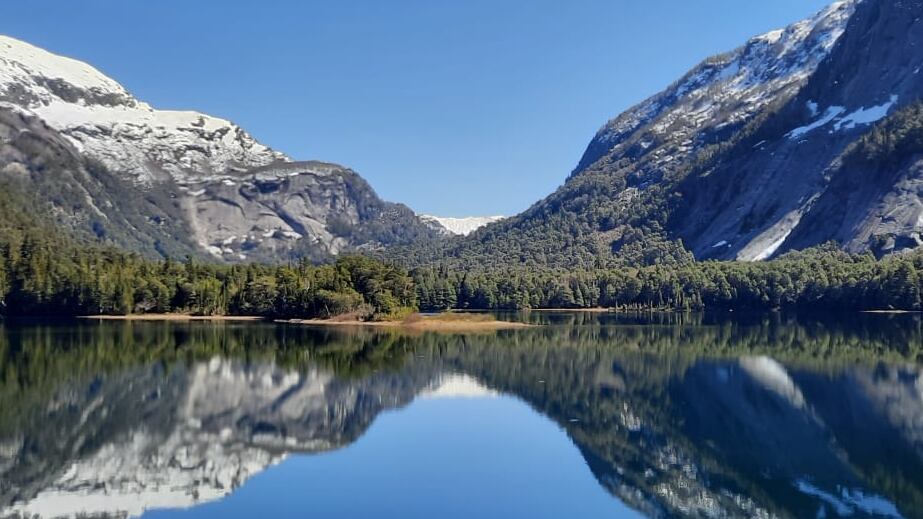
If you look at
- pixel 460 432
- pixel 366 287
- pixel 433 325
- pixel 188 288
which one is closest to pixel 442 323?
pixel 433 325

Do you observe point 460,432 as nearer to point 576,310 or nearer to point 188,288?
point 188,288

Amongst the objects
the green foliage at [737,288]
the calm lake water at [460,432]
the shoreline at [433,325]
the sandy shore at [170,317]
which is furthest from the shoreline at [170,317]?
the calm lake water at [460,432]

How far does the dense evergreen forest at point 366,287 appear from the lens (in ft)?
488

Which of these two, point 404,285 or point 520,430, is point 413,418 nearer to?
point 520,430

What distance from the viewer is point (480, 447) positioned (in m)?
47.2

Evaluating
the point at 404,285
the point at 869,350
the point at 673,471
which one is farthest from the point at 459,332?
the point at 673,471

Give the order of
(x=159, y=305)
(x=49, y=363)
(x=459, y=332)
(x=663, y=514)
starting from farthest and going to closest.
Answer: (x=159, y=305) < (x=459, y=332) < (x=49, y=363) < (x=663, y=514)

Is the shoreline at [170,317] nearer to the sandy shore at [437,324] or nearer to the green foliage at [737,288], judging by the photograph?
the sandy shore at [437,324]

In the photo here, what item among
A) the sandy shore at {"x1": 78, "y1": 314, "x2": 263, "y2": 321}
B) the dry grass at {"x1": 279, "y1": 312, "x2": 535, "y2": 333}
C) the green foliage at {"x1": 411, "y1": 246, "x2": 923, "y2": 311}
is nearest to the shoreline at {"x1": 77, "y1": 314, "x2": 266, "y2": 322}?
the sandy shore at {"x1": 78, "y1": 314, "x2": 263, "y2": 321}

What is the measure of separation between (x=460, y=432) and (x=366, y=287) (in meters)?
95.7

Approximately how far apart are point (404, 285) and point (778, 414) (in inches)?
3925

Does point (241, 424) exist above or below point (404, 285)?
below

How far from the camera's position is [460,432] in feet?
168

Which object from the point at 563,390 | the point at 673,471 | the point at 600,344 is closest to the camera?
the point at 673,471
